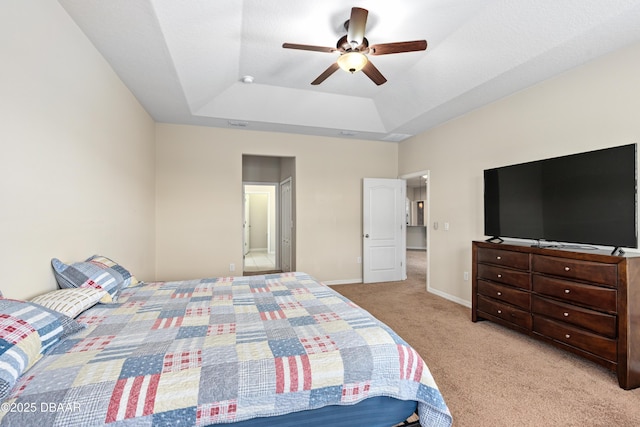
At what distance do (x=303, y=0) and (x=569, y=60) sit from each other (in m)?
2.43

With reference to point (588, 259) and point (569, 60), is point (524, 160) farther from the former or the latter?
point (588, 259)

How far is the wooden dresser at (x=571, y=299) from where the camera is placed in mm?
2160

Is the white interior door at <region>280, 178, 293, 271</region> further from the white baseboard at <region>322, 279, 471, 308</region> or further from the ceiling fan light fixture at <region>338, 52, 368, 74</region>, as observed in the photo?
the ceiling fan light fixture at <region>338, 52, 368, 74</region>

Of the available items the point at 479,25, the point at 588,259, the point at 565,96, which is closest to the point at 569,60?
the point at 565,96

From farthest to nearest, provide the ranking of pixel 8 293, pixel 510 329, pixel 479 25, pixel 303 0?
pixel 510 329 < pixel 479 25 < pixel 303 0 < pixel 8 293

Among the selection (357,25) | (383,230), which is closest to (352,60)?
(357,25)

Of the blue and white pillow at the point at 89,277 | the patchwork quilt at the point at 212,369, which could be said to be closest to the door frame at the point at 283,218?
the blue and white pillow at the point at 89,277

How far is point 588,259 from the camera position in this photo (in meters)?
2.38

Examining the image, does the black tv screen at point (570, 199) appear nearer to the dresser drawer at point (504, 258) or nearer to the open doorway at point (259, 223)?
the dresser drawer at point (504, 258)

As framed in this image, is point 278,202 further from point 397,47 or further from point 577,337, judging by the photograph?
point 577,337

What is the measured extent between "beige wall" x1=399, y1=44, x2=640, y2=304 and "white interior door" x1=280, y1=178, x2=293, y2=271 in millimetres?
2293

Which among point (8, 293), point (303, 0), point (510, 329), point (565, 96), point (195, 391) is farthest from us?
point (510, 329)

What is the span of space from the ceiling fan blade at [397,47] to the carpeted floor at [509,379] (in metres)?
2.52

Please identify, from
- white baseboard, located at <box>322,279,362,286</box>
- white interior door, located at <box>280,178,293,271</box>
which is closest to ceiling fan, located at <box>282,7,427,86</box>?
white interior door, located at <box>280,178,293,271</box>
